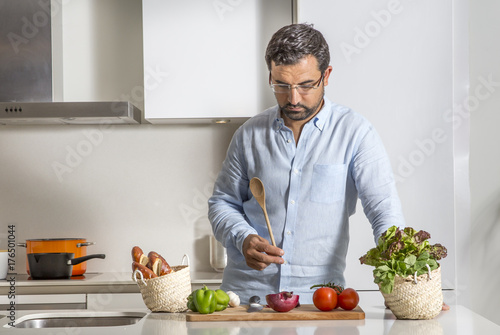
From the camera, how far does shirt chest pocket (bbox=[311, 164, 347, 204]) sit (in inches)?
73.1

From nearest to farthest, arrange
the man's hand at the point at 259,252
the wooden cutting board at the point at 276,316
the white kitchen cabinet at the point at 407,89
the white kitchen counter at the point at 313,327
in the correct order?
the white kitchen counter at the point at 313,327
the wooden cutting board at the point at 276,316
the man's hand at the point at 259,252
the white kitchen cabinet at the point at 407,89

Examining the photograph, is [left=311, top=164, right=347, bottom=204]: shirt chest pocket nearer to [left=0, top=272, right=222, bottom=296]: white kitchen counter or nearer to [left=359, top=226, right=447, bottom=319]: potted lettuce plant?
[left=359, top=226, right=447, bottom=319]: potted lettuce plant

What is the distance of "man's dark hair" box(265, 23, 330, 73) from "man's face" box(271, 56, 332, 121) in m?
0.02

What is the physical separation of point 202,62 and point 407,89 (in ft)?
3.08

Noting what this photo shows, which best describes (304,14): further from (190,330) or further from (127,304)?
(190,330)

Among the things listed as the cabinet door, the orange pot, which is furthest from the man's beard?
the orange pot

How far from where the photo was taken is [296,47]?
5.83ft

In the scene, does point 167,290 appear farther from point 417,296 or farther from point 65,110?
point 65,110

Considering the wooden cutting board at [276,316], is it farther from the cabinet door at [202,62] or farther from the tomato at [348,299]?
the cabinet door at [202,62]

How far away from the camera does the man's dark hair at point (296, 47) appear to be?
1.77m

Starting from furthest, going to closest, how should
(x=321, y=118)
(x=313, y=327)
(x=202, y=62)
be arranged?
(x=202, y=62) → (x=321, y=118) → (x=313, y=327)

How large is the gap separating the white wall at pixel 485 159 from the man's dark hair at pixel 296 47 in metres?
1.19

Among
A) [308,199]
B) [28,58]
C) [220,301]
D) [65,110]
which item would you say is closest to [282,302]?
[220,301]

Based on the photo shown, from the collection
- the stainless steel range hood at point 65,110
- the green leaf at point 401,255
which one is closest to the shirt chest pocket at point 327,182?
the green leaf at point 401,255
